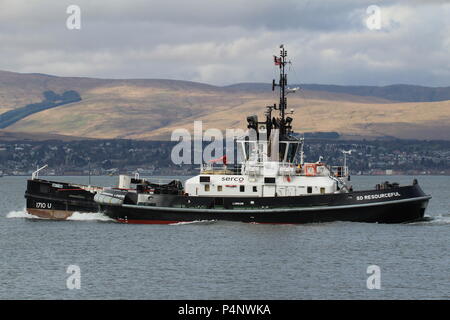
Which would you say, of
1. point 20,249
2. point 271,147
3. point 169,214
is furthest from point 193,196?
point 20,249

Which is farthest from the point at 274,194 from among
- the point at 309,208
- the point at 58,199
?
the point at 58,199

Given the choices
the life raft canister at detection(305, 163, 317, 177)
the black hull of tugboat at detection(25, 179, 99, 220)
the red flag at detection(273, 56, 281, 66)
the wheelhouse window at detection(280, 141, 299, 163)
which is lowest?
the black hull of tugboat at detection(25, 179, 99, 220)

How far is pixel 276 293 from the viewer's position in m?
36.8

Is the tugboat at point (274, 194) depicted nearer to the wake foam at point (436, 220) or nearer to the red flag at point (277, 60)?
the red flag at point (277, 60)

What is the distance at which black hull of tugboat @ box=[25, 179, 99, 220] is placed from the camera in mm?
62469

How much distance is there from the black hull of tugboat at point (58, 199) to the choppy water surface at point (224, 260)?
223 cm

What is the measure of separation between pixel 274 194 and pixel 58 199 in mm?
15828

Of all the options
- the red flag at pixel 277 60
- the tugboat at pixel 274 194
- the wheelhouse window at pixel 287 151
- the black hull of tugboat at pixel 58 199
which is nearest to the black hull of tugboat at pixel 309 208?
the tugboat at pixel 274 194

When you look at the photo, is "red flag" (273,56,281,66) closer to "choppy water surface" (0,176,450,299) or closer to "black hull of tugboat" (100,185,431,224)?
"black hull of tugboat" (100,185,431,224)

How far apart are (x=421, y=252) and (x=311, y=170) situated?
10.4m

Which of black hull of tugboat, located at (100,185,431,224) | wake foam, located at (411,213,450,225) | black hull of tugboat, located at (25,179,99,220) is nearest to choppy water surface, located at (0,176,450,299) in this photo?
wake foam, located at (411,213,450,225)

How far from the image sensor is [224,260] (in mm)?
44062

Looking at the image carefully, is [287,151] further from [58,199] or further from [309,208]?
[58,199]

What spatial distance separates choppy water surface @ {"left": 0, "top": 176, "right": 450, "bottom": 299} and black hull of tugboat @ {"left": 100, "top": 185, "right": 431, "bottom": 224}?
24.4 inches
